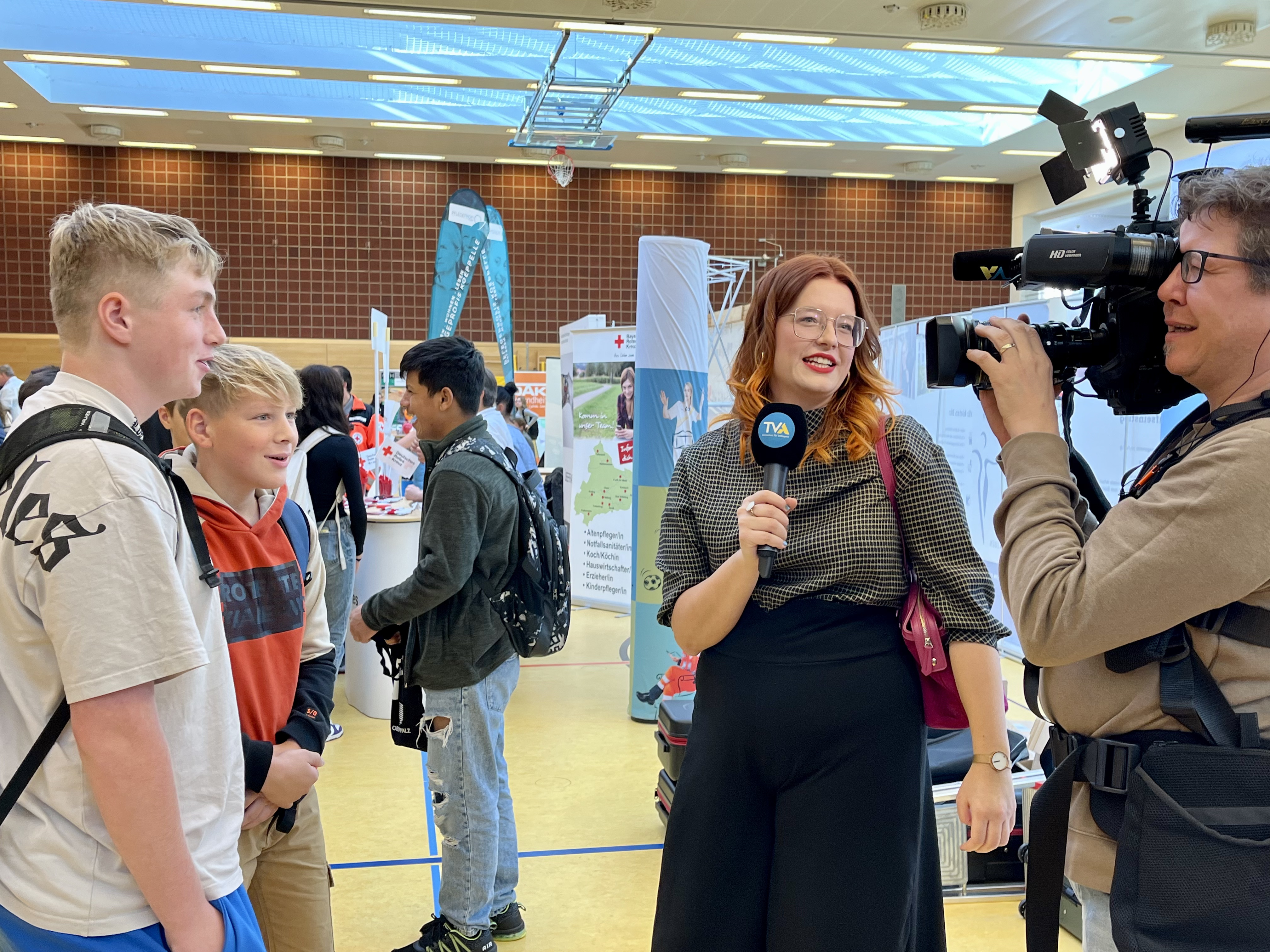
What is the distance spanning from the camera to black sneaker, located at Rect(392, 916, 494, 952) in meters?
2.72

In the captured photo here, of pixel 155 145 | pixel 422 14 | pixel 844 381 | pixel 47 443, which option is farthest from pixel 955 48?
pixel 155 145

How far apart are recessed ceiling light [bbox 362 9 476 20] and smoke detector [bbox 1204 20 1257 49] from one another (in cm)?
691

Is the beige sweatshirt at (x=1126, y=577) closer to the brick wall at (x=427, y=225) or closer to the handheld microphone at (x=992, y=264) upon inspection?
the handheld microphone at (x=992, y=264)

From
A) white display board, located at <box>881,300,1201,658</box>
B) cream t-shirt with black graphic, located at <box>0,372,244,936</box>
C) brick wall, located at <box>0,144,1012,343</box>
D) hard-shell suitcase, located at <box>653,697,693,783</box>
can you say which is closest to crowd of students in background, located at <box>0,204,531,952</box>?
cream t-shirt with black graphic, located at <box>0,372,244,936</box>

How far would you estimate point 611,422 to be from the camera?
7676 mm

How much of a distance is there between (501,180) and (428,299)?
7.44 feet

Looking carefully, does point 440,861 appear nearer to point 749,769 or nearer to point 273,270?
point 749,769

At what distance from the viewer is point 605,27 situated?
30.1 ft

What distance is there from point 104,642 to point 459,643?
1.64 metres

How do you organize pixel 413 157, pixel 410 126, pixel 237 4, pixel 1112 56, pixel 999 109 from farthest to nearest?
pixel 413 157 < pixel 410 126 < pixel 999 109 < pixel 1112 56 < pixel 237 4

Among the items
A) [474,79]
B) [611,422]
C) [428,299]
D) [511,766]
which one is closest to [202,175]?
[428,299]

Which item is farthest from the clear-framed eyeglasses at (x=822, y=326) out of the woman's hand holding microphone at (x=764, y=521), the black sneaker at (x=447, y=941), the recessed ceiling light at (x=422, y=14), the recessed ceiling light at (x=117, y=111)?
the recessed ceiling light at (x=117, y=111)

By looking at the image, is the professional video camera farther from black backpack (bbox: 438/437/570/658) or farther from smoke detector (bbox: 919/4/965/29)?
smoke detector (bbox: 919/4/965/29)

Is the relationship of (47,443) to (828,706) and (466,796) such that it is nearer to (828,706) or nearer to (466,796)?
(828,706)
